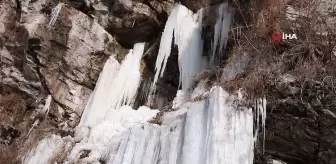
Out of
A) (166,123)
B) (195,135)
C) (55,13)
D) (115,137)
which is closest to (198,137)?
(195,135)

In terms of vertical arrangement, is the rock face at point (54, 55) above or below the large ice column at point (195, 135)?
above

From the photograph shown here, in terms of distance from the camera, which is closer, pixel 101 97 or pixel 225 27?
pixel 225 27

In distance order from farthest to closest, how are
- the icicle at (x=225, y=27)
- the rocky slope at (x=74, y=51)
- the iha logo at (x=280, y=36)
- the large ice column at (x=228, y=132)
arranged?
the icicle at (x=225, y=27), the rocky slope at (x=74, y=51), the iha logo at (x=280, y=36), the large ice column at (x=228, y=132)

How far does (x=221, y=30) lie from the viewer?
23.5ft

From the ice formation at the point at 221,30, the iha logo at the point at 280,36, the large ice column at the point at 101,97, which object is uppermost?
the ice formation at the point at 221,30

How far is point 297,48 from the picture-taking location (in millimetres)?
4934

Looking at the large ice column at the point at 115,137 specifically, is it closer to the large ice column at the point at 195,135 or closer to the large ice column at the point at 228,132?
the large ice column at the point at 195,135

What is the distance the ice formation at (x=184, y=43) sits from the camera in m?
7.38

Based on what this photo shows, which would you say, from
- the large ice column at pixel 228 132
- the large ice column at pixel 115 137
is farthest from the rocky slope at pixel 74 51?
the large ice column at pixel 115 137

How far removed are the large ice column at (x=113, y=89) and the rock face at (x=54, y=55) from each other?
0.17 meters

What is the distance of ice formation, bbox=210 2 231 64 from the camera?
704 centimetres

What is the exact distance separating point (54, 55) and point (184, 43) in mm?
2426

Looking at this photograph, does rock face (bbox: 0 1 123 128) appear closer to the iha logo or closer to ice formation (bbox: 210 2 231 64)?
ice formation (bbox: 210 2 231 64)

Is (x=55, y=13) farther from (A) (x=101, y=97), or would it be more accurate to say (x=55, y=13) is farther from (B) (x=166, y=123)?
(B) (x=166, y=123)
